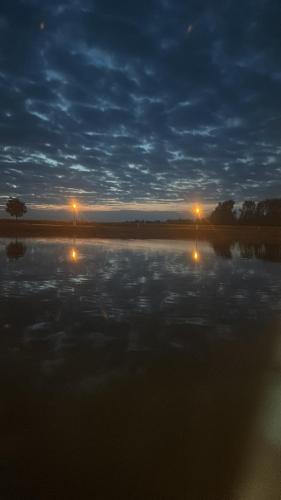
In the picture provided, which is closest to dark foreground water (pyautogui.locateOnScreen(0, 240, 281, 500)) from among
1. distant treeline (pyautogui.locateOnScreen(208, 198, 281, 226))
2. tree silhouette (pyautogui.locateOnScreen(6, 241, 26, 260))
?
tree silhouette (pyautogui.locateOnScreen(6, 241, 26, 260))

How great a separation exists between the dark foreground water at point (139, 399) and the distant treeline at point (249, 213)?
295 feet

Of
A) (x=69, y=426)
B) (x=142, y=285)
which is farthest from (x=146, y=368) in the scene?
(x=142, y=285)

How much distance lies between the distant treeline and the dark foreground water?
89.9 meters

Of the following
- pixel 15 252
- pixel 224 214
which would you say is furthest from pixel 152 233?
pixel 224 214

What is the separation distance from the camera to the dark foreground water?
3.96 m

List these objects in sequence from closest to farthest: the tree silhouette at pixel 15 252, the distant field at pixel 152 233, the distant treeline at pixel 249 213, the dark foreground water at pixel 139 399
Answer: the dark foreground water at pixel 139 399, the tree silhouette at pixel 15 252, the distant field at pixel 152 233, the distant treeline at pixel 249 213

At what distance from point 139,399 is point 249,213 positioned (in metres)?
104

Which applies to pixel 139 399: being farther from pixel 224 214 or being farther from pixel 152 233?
pixel 224 214

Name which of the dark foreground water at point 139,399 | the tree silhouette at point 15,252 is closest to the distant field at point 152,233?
the tree silhouette at point 15,252

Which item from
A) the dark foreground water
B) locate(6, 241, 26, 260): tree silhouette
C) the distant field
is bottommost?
the dark foreground water

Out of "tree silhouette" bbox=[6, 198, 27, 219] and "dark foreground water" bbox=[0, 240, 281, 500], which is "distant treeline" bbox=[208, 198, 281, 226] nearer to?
"tree silhouette" bbox=[6, 198, 27, 219]

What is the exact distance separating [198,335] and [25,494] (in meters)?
5.60

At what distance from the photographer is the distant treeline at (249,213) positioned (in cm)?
9594

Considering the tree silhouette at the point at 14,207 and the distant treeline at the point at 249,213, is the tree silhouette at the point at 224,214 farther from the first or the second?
the tree silhouette at the point at 14,207
